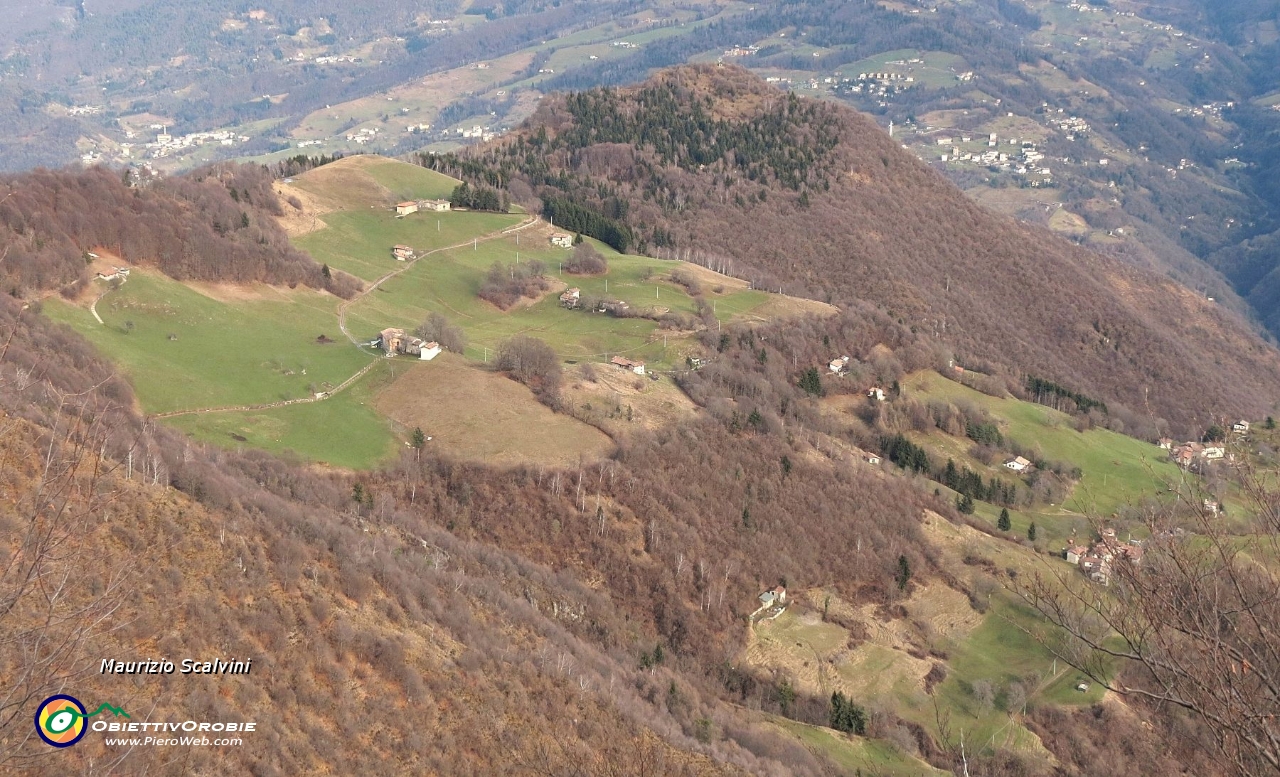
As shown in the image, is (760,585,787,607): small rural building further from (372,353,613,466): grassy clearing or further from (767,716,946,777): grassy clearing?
(372,353,613,466): grassy clearing

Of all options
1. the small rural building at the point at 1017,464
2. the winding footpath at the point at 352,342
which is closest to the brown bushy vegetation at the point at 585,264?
the winding footpath at the point at 352,342

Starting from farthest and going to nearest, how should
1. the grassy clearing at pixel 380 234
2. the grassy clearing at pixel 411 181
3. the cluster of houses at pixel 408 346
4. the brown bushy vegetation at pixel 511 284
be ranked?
the grassy clearing at pixel 411 181, the grassy clearing at pixel 380 234, the brown bushy vegetation at pixel 511 284, the cluster of houses at pixel 408 346

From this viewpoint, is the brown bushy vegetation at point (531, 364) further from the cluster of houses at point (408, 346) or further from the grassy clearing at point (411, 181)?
the grassy clearing at point (411, 181)

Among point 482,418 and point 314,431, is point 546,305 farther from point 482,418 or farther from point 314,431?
point 314,431

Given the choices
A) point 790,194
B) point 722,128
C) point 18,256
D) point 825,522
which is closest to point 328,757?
point 825,522

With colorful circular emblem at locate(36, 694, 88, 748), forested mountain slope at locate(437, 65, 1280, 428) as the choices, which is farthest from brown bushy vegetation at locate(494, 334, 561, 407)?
colorful circular emblem at locate(36, 694, 88, 748)

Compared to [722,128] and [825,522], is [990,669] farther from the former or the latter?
[722,128]
